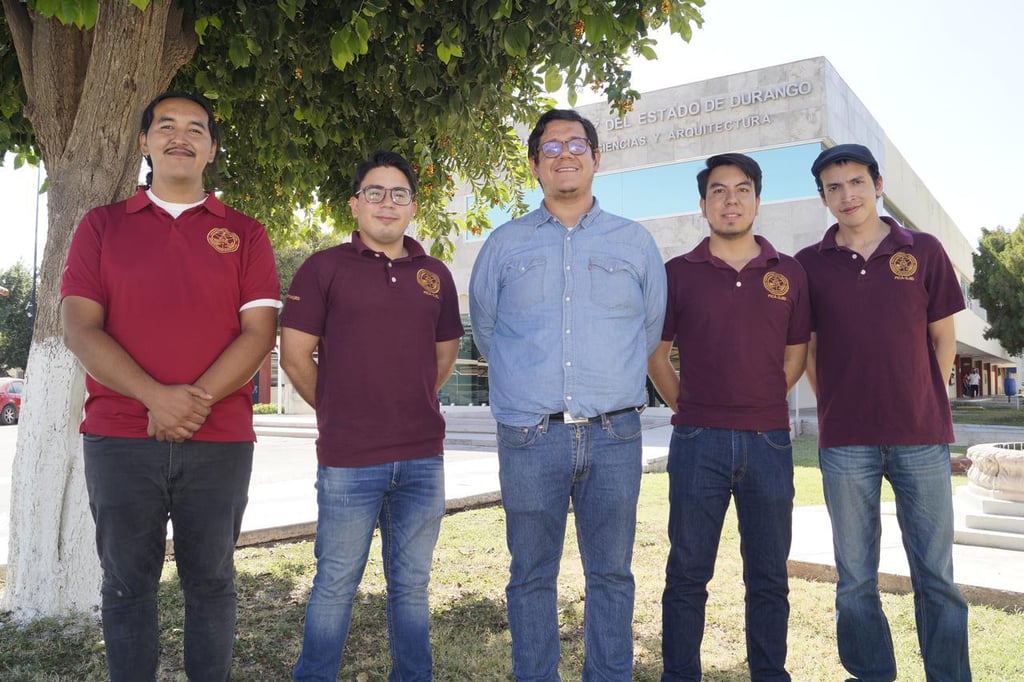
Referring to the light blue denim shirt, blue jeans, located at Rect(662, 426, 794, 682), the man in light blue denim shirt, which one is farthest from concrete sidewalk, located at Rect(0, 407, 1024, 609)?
the light blue denim shirt

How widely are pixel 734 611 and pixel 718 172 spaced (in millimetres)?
3003

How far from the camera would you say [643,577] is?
5898 millimetres

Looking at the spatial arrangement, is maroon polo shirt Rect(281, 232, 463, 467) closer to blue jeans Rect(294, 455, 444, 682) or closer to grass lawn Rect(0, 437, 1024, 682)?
blue jeans Rect(294, 455, 444, 682)

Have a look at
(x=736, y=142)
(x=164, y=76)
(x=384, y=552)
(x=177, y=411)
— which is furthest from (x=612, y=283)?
(x=736, y=142)

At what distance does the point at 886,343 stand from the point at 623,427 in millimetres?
1220

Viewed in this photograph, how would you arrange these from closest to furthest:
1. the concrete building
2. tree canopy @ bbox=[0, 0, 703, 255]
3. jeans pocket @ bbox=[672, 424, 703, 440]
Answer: jeans pocket @ bbox=[672, 424, 703, 440], tree canopy @ bbox=[0, 0, 703, 255], the concrete building

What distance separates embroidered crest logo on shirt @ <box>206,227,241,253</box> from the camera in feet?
9.75

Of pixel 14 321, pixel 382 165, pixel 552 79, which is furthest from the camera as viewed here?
pixel 14 321

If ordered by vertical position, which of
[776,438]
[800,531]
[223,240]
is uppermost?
[223,240]

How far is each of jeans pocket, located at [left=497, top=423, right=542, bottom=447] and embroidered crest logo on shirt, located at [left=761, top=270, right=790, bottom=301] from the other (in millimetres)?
1223

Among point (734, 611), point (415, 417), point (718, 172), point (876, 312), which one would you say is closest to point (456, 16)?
point (718, 172)

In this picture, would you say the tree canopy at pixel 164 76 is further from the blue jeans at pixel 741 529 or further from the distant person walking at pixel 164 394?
the blue jeans at pixel 741 529

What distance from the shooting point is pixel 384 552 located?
3.16m

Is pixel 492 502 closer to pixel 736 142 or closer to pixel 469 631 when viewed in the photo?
pixel 469 631
